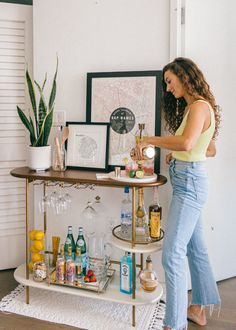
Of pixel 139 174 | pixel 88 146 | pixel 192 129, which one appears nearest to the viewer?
pixel 192 129

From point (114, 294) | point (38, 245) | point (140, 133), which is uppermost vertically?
point (140, 133)

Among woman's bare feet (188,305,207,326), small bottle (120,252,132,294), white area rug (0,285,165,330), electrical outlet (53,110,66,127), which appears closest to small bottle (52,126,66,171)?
electrical outlet (53,110,66,127)

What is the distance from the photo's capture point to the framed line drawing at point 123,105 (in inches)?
84.8

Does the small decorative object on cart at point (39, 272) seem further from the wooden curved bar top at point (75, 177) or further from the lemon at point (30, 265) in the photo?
the wooden curved bar top at point (75, 177)

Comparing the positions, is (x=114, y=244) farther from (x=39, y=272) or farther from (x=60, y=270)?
(x=39, y=272)

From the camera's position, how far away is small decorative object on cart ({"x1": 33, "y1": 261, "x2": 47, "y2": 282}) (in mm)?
2158

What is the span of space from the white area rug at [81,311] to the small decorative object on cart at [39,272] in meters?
0.18

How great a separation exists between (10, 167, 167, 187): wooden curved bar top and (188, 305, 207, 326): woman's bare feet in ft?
2.58

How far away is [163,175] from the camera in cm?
221

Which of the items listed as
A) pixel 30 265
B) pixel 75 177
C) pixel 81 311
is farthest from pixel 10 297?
pixel 75 177

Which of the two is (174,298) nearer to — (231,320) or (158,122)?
(231,320)

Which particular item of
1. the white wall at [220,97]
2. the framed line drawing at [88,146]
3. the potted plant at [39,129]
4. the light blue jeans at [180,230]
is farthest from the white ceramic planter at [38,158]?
the white wall at [220,97]

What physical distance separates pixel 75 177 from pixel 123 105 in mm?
585

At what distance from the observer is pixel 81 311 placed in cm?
214
